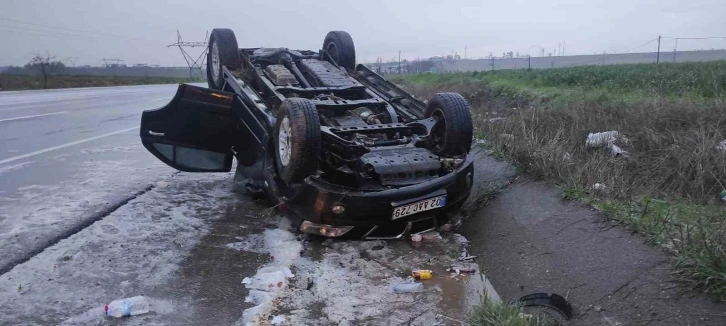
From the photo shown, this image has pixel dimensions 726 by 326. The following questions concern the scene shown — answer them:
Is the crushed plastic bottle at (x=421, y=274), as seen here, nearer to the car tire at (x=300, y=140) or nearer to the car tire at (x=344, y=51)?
the car tire at (x=300, y=140)

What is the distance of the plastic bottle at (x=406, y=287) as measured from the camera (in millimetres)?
4141

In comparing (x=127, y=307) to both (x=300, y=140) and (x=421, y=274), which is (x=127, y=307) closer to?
(x=300, y=140)

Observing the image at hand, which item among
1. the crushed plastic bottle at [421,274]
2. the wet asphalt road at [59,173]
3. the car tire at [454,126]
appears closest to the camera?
the crushed plastic bottle at [421,274]

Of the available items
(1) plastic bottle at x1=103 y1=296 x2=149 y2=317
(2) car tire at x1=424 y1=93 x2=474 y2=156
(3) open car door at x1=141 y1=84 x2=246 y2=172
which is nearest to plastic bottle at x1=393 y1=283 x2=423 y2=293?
(1) plastic bottle at x1=103 y1=296 x2=149 y2=317

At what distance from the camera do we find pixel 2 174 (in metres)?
7.09

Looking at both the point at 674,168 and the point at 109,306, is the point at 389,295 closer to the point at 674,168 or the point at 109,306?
the point at 109,306

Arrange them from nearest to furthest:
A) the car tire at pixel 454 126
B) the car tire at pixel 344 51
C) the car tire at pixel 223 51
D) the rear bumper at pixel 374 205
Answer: the rear bumper at pixel 374 205
the car tire at pixel 454 126
the car tire at pixel 223 51
the car tire at pixel 344 51

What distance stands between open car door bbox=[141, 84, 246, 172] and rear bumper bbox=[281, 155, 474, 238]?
69.6 inches

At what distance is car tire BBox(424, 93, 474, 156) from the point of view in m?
5.60

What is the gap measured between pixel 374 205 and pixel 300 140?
825 millimetres

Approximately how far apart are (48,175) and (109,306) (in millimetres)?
4259

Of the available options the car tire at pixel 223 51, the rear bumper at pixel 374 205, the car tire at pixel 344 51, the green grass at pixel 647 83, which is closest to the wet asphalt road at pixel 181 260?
the rear bumper at pixel 374 205

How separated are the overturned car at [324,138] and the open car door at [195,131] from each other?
1 centimetres

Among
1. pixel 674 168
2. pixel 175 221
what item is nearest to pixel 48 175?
pixel 175 221
